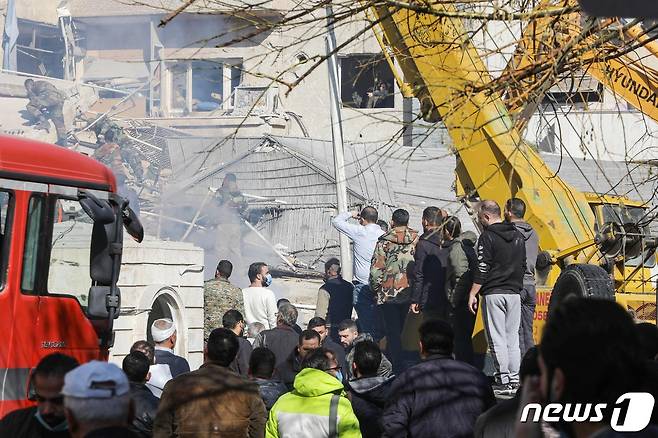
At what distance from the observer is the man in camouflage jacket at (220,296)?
13.3m

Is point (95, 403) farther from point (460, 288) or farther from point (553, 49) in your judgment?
point (460, 288)

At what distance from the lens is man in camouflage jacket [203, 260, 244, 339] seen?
43.7 feet

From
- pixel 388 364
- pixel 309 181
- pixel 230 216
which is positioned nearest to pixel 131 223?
pixel 388 364

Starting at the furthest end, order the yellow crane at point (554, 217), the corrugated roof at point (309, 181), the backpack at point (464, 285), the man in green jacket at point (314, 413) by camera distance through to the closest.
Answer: the corrugated roof at point (309, 181) → the backpack at point (464, 285) → the yellow crane at point (554, 217) → the man in green jacket at point (314, 413)

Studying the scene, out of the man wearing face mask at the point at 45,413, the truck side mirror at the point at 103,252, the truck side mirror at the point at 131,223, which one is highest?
the truck side mirror at the point at 131,223

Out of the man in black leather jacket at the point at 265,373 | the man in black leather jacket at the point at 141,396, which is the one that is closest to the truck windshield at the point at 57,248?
the man in black leather jacket at the point at 141,396

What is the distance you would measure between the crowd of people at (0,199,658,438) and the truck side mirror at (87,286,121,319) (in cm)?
39

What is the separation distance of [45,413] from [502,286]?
232 inches

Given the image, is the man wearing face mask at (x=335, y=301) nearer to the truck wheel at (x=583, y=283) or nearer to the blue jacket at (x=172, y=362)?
the truck wheel at (x=583, y=283)

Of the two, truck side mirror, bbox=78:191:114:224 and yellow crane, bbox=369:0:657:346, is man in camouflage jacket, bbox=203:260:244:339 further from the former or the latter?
truck side mirror, bbox=78:191:114:224

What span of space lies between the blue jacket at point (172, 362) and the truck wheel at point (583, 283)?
322cm

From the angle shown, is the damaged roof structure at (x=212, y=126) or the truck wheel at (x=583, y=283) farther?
the damaged roof structure at (x=212, y=126)

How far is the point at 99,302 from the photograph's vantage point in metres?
8.84

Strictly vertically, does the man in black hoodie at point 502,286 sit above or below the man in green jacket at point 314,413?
above
